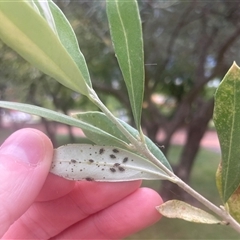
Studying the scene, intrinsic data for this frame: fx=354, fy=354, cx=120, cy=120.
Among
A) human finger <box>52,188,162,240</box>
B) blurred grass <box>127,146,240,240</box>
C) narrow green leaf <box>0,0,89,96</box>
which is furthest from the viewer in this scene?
blurred grass <box>127,146,240,240</box>

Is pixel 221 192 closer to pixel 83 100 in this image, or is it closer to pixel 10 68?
pixel 10 68

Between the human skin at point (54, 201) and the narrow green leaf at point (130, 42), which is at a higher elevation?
the narrow green leaf at point (130, 42)

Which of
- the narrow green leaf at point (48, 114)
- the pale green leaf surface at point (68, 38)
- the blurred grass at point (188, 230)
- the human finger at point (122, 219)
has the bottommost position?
the blurred grass at point (188, 230)

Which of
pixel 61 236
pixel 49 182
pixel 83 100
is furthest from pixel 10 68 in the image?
pixel 83 100

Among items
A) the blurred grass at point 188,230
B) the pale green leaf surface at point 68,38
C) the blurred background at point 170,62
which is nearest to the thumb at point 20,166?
the pale green leaf surface at point 68,38

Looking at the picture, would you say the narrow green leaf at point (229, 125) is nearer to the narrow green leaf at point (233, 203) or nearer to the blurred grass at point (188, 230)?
the narrow green leaf at point (233, 203)

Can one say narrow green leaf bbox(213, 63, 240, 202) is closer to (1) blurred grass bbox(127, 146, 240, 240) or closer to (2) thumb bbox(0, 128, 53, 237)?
(2) thumb bbox(0, 128, 53, 237)

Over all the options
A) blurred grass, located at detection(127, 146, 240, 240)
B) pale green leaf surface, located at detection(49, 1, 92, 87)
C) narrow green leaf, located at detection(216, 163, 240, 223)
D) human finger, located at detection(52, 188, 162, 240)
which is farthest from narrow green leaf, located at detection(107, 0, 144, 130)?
blurred grass, located at detection(127, 146, 240, 240)
